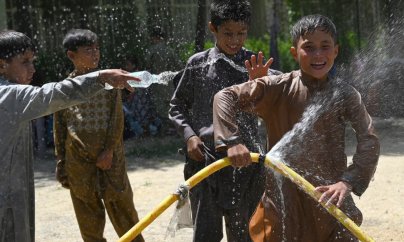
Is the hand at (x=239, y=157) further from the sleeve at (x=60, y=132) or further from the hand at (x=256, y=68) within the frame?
the sleeve at (x=60, y=132)

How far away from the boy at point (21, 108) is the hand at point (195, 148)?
943 mm

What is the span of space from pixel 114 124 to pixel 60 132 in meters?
0.36

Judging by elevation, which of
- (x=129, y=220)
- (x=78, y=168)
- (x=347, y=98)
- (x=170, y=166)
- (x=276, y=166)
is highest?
(x=347, y=98)

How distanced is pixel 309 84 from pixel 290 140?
270 mm

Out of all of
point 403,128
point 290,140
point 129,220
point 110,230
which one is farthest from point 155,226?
point 403,128

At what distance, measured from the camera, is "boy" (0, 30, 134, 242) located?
319 cm

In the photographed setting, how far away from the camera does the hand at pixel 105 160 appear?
15.0ft

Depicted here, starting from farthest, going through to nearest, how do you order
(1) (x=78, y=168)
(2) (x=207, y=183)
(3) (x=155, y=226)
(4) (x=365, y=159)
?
1. (3) (x=155, y=226)
2. (1) (x=78, y=168)
3. (2) (x=207, y=183)
4. (4) (x=365, y=159)

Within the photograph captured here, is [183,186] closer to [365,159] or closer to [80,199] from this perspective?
[365,159]

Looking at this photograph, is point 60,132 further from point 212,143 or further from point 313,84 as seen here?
point 313,84

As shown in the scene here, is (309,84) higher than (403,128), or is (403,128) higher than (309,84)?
(309,84)

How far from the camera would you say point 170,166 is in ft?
30.1

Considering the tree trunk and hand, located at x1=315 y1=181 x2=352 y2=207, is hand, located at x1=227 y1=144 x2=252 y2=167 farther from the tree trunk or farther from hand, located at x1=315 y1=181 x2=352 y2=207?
the tree trunk

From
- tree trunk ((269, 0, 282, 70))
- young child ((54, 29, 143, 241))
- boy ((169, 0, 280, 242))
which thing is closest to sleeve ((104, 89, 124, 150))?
young child ((54, 29, 143, 241))
